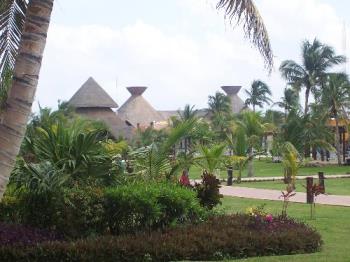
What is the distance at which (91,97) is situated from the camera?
188ft

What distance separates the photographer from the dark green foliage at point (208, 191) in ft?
31.9

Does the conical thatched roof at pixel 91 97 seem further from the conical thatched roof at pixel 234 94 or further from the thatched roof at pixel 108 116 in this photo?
the conical thatched roof at pixel 234 94

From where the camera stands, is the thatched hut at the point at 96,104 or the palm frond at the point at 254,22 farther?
the thatched hut at the point at 96,104

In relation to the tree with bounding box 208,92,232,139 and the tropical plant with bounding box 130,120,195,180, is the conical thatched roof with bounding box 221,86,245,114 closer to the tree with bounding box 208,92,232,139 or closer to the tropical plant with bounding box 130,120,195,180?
the tree with bounding box 208,92,232,139

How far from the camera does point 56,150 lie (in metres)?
9.02

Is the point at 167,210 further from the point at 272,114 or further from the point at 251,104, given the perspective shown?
the point at 251,104

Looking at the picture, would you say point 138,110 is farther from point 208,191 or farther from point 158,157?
point 208,191

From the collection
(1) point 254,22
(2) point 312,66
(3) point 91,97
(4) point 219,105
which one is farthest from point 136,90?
(1) point 254,22

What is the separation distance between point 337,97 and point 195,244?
39.5 metres

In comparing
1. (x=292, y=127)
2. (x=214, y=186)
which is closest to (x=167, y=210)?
(x=214, y=186)

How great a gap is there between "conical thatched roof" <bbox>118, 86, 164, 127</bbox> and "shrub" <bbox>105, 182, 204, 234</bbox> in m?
71.9

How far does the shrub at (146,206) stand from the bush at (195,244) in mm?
260

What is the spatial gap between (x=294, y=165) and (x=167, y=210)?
6571 millimetres

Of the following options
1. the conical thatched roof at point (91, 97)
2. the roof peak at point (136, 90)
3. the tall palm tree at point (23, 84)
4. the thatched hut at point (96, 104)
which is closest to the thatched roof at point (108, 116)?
the thatched hut at point (96, 104)
